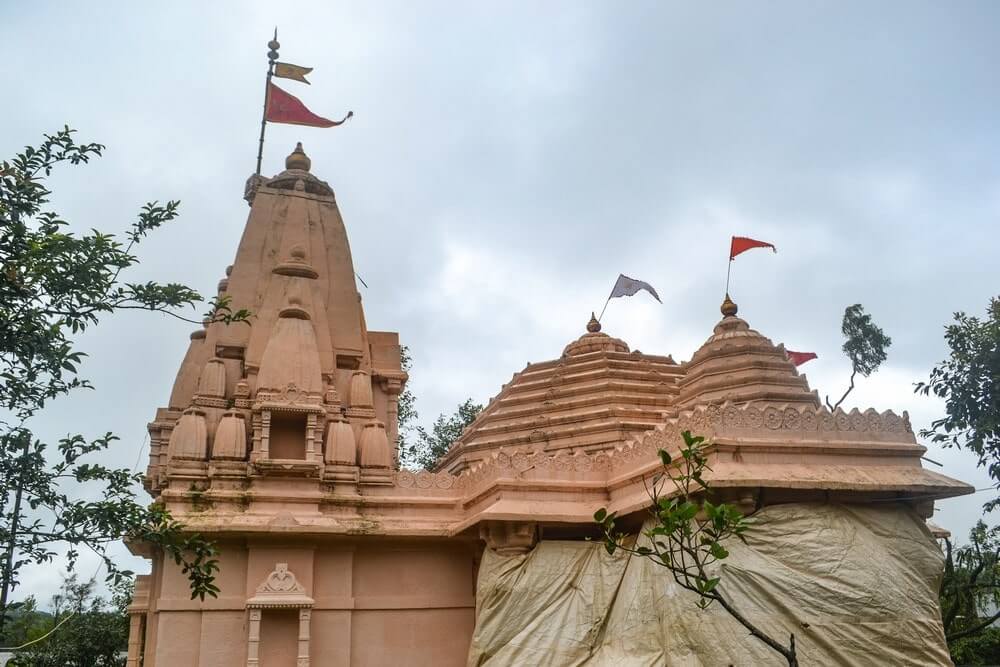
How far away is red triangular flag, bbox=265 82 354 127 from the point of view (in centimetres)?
1811

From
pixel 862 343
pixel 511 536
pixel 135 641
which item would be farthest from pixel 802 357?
pixel 135 641

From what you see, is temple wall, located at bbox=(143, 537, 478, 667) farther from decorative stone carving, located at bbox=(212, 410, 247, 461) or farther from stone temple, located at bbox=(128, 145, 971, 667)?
decorative stone carving, located at bbox=(212, 410, 247, 461)

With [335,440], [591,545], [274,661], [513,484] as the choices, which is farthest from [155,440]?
[591,545]

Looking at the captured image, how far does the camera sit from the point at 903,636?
918cm

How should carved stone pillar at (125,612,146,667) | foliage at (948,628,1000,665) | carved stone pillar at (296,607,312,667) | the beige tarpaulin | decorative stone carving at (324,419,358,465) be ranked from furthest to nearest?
foliage at (948,628,1000,665)
carved stone pillar at (125,612,146,667)
decorative stone carving at (324,419,358,465)
carved stone pillar at (296,607,312,667)
the beige tarpaulin

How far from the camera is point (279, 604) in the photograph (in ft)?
38.7

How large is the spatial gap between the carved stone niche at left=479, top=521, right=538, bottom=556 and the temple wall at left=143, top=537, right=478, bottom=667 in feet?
5.22

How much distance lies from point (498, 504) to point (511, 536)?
500mm

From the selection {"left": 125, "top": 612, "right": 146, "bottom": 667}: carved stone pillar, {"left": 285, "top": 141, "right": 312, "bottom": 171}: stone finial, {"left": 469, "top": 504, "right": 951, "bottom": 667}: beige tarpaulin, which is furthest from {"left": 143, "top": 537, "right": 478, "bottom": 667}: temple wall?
{"left": 285, "top": 141, "right": 312, "bottom": 171}: stone finial

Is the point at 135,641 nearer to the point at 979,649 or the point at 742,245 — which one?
the point at 742,245

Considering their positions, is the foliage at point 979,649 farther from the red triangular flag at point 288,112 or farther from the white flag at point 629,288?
the red triangular flag at point 288,112

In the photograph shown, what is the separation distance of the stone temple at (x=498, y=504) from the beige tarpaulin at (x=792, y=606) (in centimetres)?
3

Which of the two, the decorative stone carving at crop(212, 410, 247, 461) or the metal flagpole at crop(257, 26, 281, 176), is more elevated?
the metal flagpole at crop(257, 26, 281, 176)

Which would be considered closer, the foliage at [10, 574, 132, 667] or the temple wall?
the temple wall
